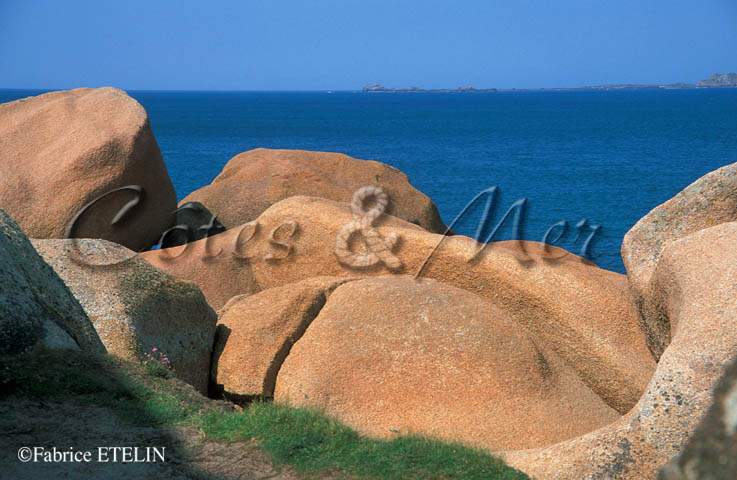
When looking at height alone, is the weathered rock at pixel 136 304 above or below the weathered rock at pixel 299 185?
below

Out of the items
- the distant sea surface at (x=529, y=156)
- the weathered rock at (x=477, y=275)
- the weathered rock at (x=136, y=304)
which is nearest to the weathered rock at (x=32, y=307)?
the weathered rock at (x=136, y=304)

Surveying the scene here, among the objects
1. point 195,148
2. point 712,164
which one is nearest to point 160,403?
point 712,164

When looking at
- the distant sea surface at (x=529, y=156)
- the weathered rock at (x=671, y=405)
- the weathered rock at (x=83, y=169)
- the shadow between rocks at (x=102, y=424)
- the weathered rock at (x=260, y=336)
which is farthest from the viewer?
the distant sea surface at (x=529, y=156)

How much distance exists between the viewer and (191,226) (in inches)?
509

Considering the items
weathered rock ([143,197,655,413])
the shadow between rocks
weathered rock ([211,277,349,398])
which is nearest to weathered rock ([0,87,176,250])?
weathered rock ([143,197,655,413])

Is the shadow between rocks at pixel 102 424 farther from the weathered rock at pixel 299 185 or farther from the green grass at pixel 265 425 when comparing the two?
the weathered rock at pixel 299 185

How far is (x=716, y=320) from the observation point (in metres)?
5.86

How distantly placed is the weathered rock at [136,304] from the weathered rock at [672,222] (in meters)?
5.01

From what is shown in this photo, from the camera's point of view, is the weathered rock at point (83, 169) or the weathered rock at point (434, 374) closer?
the weathered rock at point (434, 374)

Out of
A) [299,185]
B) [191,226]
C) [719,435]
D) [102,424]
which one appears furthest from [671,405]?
[299,185]

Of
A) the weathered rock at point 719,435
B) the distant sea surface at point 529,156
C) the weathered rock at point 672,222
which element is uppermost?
the weathered rock at point 719,435

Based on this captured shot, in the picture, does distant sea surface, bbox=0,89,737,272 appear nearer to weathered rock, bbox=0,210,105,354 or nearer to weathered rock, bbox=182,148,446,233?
weathered rock, bbox=182,148,446,233

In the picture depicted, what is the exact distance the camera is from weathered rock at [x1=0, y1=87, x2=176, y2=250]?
35.1ft

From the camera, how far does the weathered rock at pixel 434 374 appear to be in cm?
714
